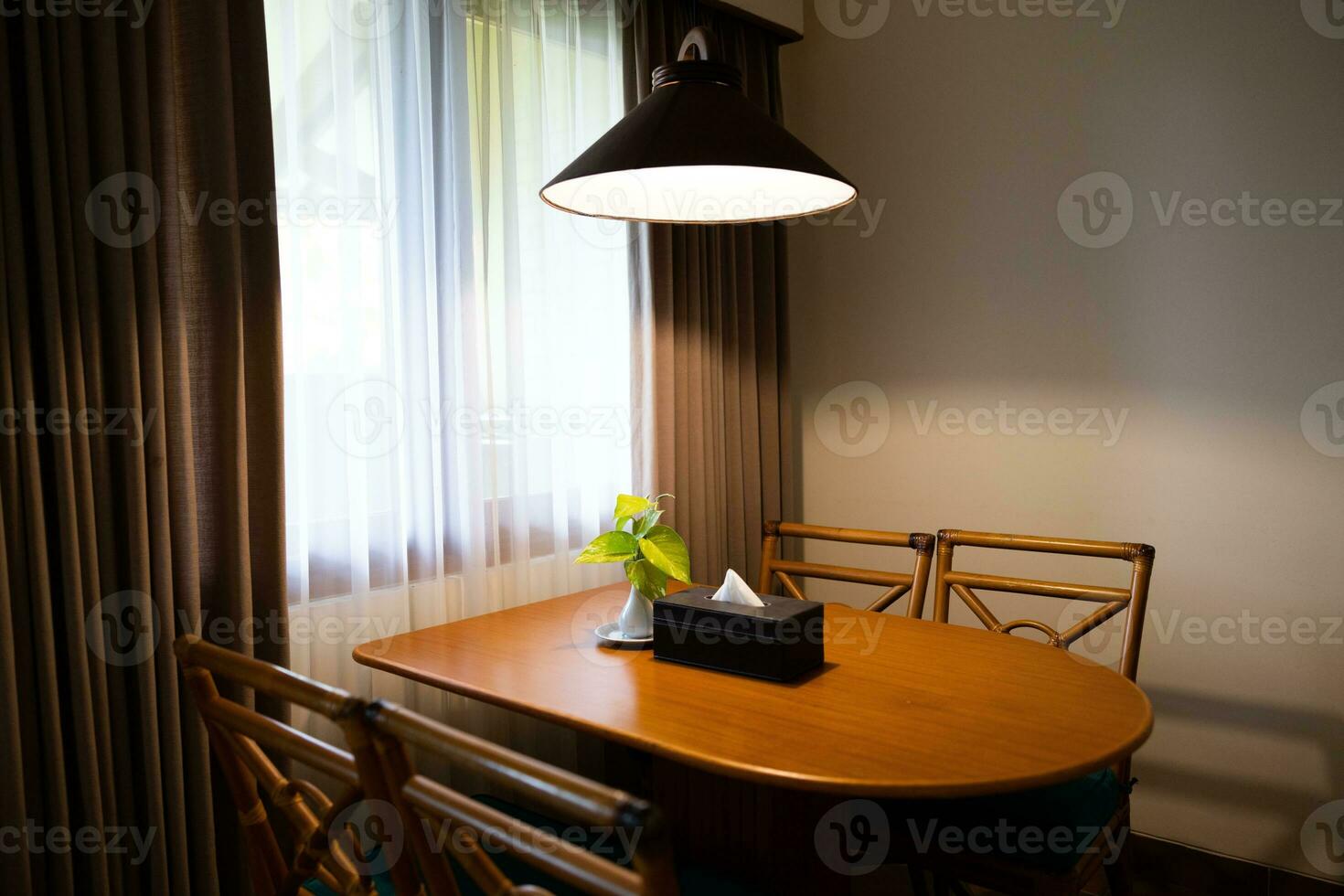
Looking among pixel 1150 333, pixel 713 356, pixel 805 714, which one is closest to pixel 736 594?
pixel 805 714

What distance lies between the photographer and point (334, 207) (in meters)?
2.08

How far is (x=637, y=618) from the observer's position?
1.93 m

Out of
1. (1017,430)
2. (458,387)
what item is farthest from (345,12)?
(1017,430)

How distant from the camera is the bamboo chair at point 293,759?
112 centimetres

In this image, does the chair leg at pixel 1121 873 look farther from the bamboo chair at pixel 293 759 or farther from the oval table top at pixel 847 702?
the bamboo chair at pixel 293 759

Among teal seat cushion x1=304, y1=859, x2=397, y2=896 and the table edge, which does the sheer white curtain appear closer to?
teal seat cushion x1=304, y1=859, x2=397, y2=896

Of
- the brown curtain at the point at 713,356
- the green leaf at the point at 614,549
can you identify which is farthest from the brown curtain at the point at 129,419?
the brown curtain at the point at 713,356

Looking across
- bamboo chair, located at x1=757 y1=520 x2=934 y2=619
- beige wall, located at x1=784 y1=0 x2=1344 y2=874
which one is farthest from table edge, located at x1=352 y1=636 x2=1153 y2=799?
beige wall, located at x1=784 y1=0 x2=1344 y2=874

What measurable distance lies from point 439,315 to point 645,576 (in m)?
0.82

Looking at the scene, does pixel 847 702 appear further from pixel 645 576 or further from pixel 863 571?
pixel 863 571

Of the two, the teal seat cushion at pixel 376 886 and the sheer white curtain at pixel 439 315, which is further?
the sheer white curtain at pixel 439 315

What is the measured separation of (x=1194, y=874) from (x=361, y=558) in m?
2.25

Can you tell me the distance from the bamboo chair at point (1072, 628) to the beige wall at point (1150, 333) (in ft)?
1.93

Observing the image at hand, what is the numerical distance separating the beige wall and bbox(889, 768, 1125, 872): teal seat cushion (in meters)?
0.90
